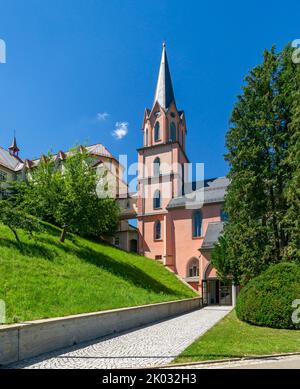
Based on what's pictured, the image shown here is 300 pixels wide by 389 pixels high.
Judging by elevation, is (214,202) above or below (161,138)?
below

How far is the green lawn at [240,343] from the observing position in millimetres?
9336

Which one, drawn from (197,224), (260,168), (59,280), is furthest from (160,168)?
(59,280)

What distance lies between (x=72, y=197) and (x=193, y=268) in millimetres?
18630

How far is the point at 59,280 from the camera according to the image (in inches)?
651

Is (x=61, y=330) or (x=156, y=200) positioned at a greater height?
(x=156, y=200)

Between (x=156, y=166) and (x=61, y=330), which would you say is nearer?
(x=61, y=330)

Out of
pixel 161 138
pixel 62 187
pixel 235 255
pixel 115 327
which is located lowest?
pixel 115 327

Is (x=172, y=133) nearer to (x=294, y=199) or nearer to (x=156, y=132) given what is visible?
(x=156, y=132)

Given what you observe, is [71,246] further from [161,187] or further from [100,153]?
[100,153]

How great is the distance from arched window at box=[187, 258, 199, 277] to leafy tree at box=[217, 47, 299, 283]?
18545 millimetres

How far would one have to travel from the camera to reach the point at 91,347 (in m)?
10.7

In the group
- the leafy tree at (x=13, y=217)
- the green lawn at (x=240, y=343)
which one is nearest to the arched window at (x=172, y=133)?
the leafy tree at (x=13, y=217)
